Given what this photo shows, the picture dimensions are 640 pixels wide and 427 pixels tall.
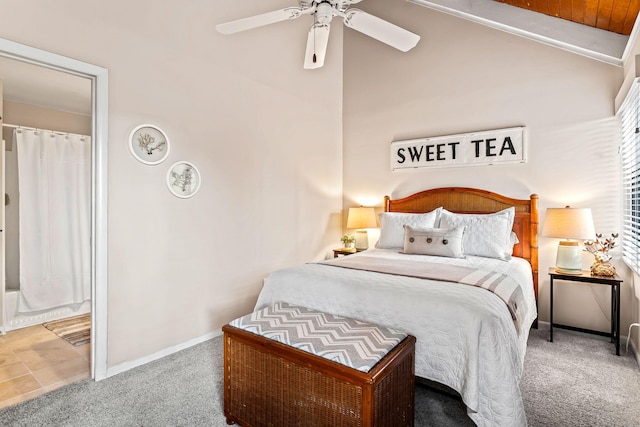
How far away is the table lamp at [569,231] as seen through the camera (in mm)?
2899

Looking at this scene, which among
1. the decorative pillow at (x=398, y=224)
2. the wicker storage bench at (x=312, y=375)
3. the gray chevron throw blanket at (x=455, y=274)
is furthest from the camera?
the decorative pillow at (x=398, y=224)

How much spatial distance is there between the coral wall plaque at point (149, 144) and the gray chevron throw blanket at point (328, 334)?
1.50m

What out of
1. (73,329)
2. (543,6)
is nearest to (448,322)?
(543,6)

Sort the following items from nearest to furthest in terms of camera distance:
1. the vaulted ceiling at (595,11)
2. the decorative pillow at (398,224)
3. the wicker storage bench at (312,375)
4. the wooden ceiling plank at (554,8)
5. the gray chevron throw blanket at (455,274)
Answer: the wicker storage bench at (312,375) → the gray chevron throw blanket at (455,274) → the vaulted ceiling at (595,11) → the wooden ceiling plank at (554,8) → the decorative pillow at (398,224)

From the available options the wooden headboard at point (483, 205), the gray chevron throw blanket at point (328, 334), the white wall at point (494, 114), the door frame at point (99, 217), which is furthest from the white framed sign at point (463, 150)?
the door frame at point (99, 217)

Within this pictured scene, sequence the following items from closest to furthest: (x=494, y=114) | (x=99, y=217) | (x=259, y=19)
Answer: (x=259, y=19) → (x=99, y=217) → (x=494, y=114)

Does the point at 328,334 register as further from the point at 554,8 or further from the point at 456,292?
the point at 554,8

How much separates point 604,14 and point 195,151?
3.46 meters

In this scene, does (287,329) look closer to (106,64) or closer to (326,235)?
(106,64)

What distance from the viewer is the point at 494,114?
12.0 ft

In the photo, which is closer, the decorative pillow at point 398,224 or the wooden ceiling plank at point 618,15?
the wooden ceiling plank at point 618,15

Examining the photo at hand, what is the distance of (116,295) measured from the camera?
2436 mm

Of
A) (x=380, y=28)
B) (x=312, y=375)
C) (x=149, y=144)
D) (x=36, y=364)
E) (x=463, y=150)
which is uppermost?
(x=380, y=28)

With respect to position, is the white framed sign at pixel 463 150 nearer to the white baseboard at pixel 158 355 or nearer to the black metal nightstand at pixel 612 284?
the black metal nightstand at pixel 612 284
